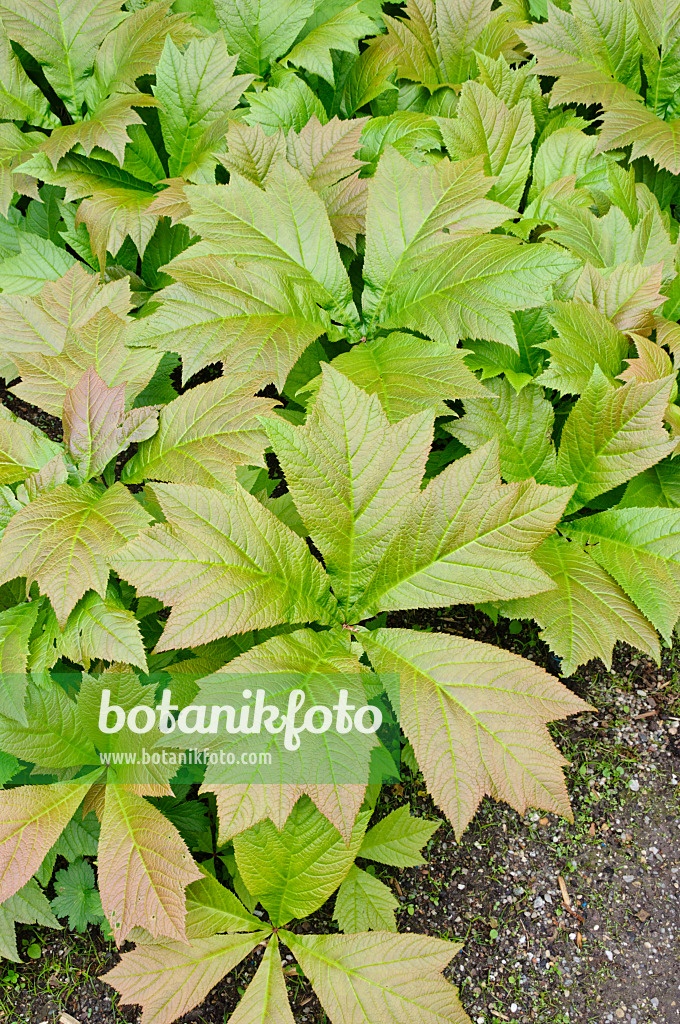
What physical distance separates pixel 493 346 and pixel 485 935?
1.56 m

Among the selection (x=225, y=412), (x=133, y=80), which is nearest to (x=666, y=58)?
(x=133, y=80)

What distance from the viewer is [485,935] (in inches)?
70.9

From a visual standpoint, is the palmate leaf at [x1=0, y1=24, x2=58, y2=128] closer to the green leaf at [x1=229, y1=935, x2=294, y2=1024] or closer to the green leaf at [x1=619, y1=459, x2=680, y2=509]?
the green leaf at [x1=619, y1=459, x2=680, y2=509]

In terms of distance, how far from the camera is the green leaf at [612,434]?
1842 millimetres

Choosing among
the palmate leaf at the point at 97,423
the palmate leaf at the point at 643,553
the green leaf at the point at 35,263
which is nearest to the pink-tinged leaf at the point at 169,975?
the palmate leaf at the point at 97,423

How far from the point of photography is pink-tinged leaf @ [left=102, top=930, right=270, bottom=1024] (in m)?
1.56

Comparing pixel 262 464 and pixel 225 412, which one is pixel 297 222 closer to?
pixel 225 412

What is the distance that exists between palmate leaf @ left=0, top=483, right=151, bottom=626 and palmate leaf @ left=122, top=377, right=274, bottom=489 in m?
0.14

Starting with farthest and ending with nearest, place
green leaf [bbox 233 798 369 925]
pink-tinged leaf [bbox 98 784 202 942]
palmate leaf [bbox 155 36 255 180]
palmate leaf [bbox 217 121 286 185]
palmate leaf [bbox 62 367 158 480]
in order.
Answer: palmate leaf [bbox 155 36 255 180] < palmate leaf [bbox 217 121 286 185] < palmate leaf [bbox 62 367 158 480] < green leaf [bbox 233 798 369 925] < pink-tinged leaf [bbox 98 784 202 942]

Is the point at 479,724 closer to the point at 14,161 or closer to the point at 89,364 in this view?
the point at 89,364

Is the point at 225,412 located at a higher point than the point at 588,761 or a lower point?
higher

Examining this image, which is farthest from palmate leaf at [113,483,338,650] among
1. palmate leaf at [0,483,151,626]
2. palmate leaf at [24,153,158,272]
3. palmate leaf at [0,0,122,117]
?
palmate leaf at [0,0,122,117]

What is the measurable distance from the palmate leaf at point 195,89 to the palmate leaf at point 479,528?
1.31m

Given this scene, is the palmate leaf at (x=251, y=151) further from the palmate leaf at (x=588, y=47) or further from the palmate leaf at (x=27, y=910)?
the palmate leaf at (x=27, y=910)
